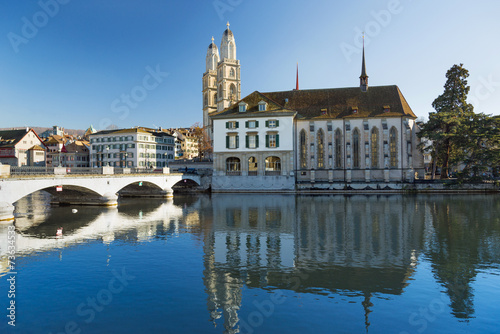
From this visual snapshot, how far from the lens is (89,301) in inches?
442

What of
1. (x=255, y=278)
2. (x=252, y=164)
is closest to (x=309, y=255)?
A: (x=255, y=278)

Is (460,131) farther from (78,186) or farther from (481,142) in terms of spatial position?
(78,186)

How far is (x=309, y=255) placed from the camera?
1672cm

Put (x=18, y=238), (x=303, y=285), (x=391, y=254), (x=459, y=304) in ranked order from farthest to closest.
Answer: (x=18, y=238) → (x=391, y=254) → (x=303, y=285) → (x=459, y=304)

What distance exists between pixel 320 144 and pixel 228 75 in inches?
1714

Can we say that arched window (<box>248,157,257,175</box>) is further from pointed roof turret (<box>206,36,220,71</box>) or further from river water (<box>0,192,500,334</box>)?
pointed roof turret (<box>206,36,220,71</box>)

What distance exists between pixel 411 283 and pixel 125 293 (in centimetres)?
1052

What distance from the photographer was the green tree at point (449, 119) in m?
54.0

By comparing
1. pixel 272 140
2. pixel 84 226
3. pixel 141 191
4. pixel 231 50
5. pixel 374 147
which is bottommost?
pixel 84 226

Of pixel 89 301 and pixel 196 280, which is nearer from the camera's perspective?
pixel 89 301

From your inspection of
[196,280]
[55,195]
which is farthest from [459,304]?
[55,195]

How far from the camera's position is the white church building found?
57219 mm

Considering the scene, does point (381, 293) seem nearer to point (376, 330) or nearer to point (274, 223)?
point (376, 330)

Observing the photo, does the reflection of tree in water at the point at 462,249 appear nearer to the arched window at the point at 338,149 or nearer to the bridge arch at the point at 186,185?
the arched window at the point at 338,149
